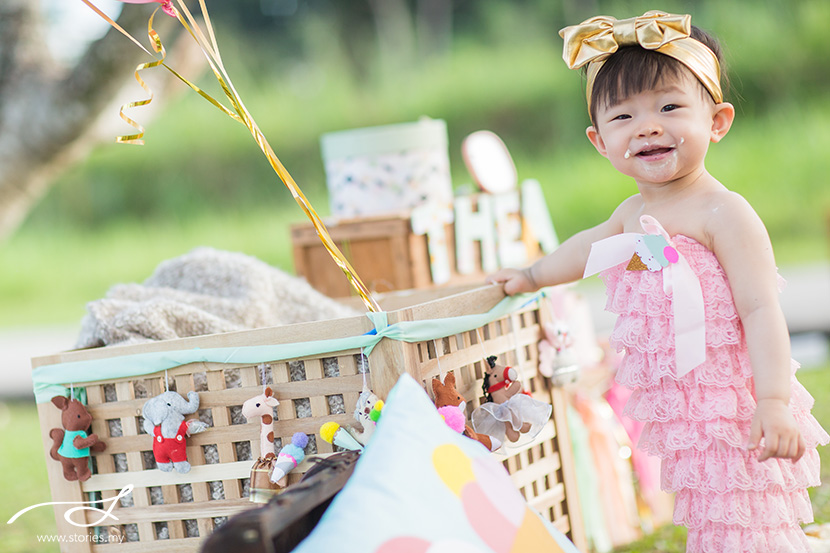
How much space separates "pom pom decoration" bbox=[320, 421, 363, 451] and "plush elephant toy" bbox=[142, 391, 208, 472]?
0.21 metres

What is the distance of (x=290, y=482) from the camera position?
120cm

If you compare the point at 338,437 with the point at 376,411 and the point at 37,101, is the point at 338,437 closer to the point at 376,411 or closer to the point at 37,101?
the point at 376,411

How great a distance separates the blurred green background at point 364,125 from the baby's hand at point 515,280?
4.41 meters

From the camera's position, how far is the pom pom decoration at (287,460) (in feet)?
3.85

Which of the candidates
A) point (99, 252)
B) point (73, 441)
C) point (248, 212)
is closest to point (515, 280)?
point (73, 441)

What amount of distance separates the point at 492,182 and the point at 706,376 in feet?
3.82

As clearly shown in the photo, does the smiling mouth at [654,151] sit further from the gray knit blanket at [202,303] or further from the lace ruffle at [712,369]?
the gray knit blanket at [202,303]

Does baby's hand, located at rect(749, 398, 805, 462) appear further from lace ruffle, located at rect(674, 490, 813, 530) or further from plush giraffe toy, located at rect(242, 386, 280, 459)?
plush giraffe toy, located at rect(242, 386, 280, 459)

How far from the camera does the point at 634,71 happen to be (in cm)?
126

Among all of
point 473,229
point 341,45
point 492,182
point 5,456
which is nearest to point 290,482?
point 473,229

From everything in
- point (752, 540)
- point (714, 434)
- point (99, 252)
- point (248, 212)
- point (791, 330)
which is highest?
point (248, 212)

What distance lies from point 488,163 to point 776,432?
1.34m

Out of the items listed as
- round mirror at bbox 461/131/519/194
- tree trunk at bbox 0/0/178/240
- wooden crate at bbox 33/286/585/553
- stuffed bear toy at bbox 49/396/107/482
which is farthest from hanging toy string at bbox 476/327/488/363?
tree trunk at bbox 0/0/178/240

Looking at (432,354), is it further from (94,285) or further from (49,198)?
(49,198)
